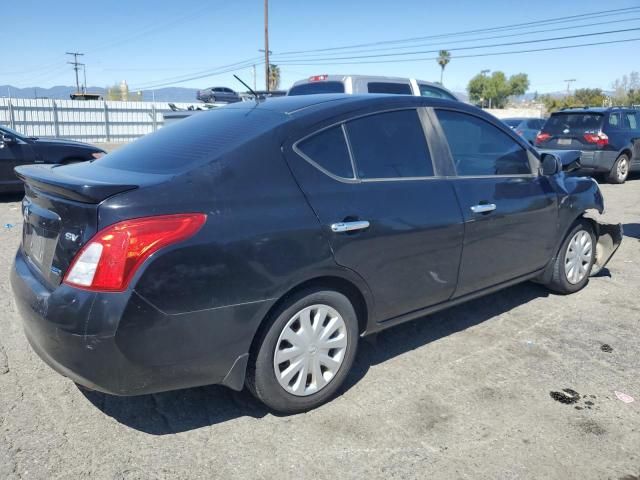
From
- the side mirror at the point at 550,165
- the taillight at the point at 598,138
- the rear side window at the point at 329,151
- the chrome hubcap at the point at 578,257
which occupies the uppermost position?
the taillight at the point at 598,138

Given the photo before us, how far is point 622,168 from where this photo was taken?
12781mm

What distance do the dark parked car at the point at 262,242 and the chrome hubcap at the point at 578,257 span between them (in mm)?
1075

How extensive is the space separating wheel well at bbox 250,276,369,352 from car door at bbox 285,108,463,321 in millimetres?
85

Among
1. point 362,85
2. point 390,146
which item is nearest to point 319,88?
point 362,85

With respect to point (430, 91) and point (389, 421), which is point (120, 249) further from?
point (430, 91)

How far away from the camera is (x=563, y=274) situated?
15.8 feet

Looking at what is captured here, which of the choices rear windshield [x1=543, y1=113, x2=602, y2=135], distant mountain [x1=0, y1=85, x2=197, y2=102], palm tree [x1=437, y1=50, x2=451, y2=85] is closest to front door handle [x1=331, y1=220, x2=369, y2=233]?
rear windshield [x1=543, y1=113, x2=602, y2=135]

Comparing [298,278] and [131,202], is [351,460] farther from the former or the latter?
[131,202]

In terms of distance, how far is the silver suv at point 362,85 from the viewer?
871 centimetres

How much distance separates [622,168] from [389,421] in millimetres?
12155

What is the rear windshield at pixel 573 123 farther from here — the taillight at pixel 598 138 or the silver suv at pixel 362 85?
the silver suv at pixel 362 85

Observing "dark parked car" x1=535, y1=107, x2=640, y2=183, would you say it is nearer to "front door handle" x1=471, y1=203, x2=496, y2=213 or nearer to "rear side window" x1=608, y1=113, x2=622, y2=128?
"rear side window" x1=608, y1=113, x2=622, y2=128

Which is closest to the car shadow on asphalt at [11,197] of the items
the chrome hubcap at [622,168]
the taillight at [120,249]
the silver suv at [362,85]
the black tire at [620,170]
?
the silver suv at [362,85]

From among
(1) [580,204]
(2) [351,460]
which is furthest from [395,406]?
(1) [580,204]
